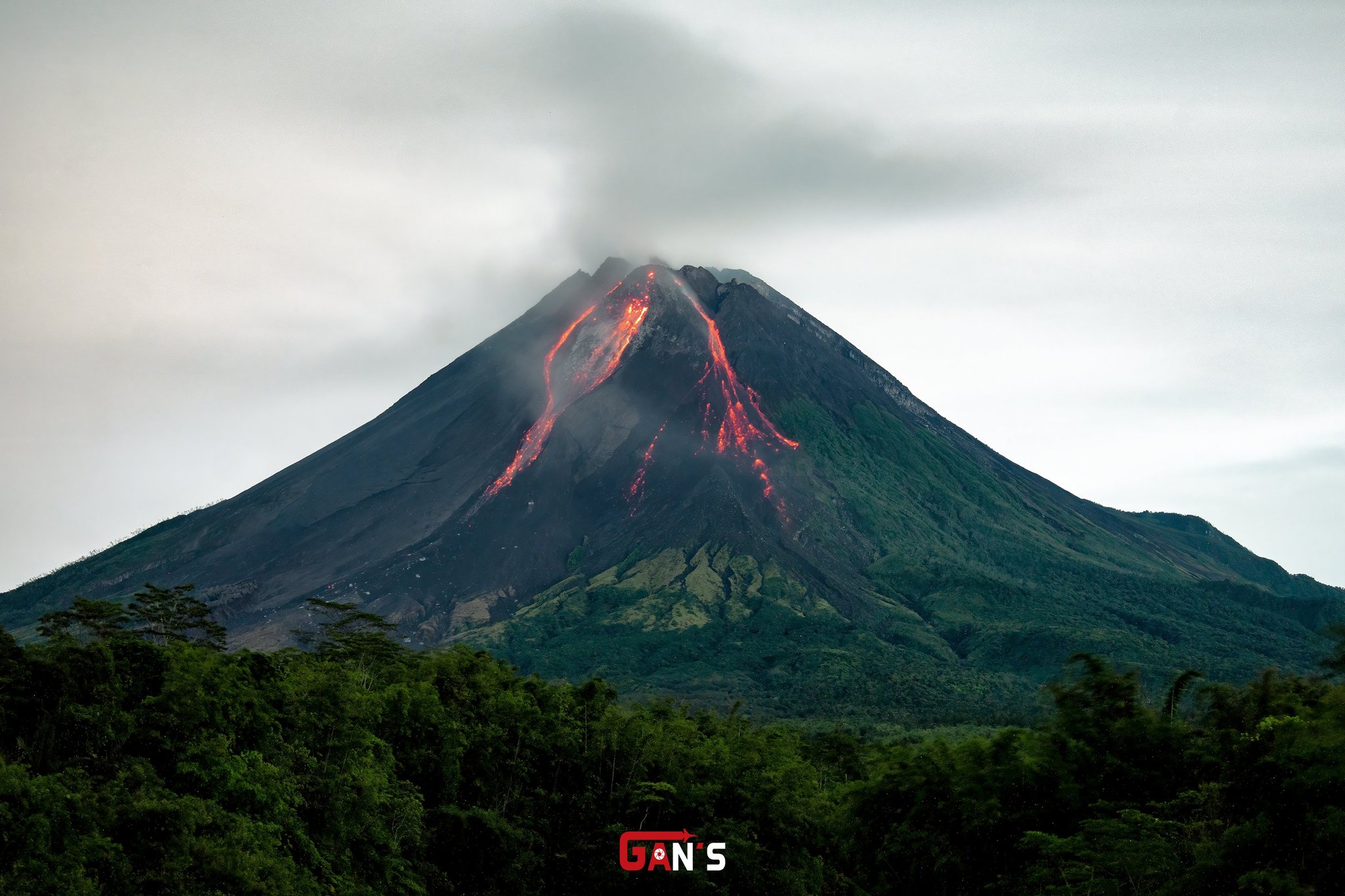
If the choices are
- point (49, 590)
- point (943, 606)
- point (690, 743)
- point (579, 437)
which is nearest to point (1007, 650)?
point (943, 606)

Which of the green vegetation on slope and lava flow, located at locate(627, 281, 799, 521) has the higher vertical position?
lava flow, located at locate(627, 281, 799, 521)

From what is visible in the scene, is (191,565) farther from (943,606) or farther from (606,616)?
(943,606)

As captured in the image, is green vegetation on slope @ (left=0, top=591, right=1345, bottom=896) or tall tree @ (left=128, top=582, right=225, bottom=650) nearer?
green vegetation on slope @ (left=0, top=591, right=1345, bottom=896)

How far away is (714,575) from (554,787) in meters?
112

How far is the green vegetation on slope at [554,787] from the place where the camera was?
31.2 metres

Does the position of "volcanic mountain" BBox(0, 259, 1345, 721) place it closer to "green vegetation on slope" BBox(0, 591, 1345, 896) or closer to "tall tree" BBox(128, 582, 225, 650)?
"tall tree" BBox(128, 582, 225, 650)

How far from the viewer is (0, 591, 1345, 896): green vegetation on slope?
31.2 m

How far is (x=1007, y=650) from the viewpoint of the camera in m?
145

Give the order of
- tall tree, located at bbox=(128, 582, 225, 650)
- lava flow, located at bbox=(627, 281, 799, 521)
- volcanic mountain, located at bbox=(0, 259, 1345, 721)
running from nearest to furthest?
tall tree, located at bbox=(128, 582, 225, 650) → volcanic mountain, located at bbox=(0, 259, 1345, 721) → lava flow, located at bbox=(627, 281, 799, 521)

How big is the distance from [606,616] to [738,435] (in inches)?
2005

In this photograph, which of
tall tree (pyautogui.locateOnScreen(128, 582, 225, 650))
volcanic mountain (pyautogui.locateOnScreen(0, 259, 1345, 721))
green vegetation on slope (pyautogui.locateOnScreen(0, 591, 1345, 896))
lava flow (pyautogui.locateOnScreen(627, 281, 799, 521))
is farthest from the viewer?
lava flow (pyautogui.locateOnScreen(627, 281, 799, 521))

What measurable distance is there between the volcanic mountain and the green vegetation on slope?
66.9 metres

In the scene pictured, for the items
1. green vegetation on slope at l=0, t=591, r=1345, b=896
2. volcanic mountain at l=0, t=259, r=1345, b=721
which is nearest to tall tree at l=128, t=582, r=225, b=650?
green vegetation on slope at l=0, t=591, r=1345, b=896

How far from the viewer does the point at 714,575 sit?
161 m
